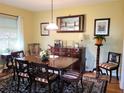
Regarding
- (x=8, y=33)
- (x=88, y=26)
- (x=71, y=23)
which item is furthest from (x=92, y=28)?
(x=8, y=33)

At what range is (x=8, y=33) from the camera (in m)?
4.59

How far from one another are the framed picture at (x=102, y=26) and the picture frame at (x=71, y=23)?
50 cm

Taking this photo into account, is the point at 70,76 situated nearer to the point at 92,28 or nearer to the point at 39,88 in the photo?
the point at 39,88

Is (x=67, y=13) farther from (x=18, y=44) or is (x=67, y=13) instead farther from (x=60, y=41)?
(x=18, y=44)

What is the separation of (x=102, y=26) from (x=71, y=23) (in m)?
1.17

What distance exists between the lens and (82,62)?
4.23 metres

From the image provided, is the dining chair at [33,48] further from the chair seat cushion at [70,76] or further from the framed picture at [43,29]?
the chair seat cushion at [70,76]

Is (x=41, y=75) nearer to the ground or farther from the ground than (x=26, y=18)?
nearer to the ground

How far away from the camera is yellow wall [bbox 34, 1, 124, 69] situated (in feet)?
12.7

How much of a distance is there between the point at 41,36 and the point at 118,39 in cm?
320

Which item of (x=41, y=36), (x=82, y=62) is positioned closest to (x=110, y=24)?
(x=82, y=62)

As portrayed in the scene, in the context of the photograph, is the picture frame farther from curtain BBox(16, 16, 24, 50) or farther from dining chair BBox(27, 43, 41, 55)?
curtain BBox(16, 16, 24, 50)

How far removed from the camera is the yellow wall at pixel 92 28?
3.87m

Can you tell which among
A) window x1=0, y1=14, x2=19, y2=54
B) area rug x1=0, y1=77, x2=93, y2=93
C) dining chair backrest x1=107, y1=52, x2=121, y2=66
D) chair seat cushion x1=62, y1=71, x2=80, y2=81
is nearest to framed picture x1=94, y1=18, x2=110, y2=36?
dining chair backrest x1=107, y1=52, x2=121, y2=66
